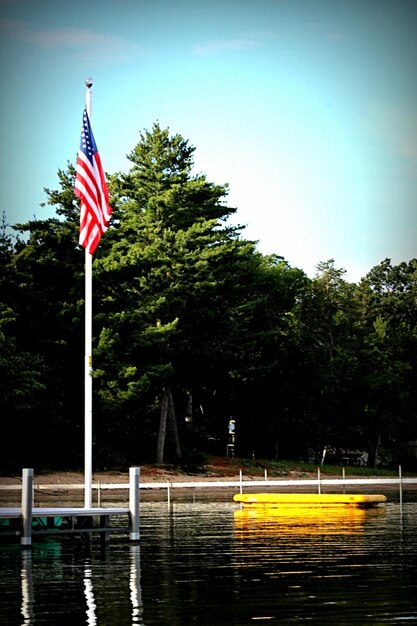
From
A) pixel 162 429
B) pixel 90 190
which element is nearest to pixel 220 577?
pixel 90 190

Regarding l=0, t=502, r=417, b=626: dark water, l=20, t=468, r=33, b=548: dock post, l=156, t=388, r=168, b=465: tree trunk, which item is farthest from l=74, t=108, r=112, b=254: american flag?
l=156, t=388, r=168, b=465: tree trunk

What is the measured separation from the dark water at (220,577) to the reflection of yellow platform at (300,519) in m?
0.11

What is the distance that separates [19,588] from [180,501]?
31133mm

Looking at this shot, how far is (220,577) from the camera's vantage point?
64.9 ft

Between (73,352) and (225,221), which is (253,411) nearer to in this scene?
(225,221)

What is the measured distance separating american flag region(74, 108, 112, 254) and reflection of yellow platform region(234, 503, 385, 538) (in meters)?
8.16

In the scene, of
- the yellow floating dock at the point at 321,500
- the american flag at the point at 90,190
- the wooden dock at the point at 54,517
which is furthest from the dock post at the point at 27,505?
the yellow floating dock at the point at 321,500

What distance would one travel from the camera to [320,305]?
98812 millimetres

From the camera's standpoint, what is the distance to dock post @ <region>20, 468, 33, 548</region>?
2364 cm

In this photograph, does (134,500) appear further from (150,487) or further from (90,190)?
(150,487)

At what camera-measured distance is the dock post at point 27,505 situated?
23639 millimetres

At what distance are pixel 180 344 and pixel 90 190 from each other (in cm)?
5200

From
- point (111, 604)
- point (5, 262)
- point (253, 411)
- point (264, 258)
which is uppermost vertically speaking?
Result: point (264, 258)

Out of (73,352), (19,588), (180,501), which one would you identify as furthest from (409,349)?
(19,588)
